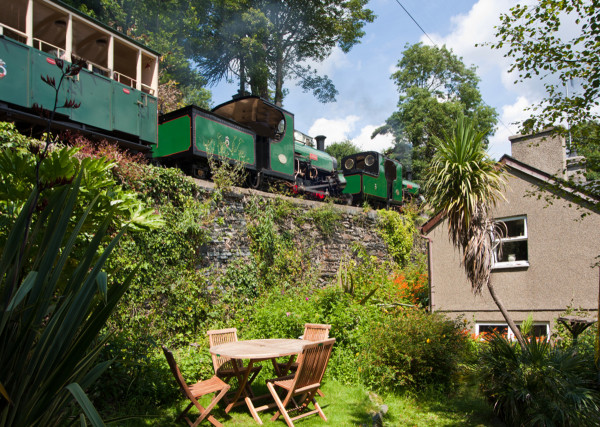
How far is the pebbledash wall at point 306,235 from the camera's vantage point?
823 centimetres

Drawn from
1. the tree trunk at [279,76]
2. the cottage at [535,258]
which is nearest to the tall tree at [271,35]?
the tree trunk at [279,76]

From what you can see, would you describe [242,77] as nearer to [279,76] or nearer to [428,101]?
[279,76]

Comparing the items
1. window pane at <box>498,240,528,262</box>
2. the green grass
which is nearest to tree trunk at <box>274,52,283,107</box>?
window pane at <box>498,240,528,262</box>

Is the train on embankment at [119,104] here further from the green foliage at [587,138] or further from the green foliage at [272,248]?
the green foliage at [587,138]

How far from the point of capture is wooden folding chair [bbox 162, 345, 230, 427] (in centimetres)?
420

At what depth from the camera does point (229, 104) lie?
10570 mm

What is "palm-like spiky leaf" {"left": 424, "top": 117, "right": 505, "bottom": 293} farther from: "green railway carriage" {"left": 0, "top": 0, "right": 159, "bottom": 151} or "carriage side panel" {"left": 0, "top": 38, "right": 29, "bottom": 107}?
"carriage side panel" {"left": 0, "top": 38, "right": 29, "bottom": 107}

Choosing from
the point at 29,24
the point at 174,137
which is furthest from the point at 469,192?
the point at 29,24

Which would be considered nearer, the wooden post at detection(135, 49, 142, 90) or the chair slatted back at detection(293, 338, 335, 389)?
the chair slatted back at detection(293, 338, 335, 389)

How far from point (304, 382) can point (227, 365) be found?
113 cm

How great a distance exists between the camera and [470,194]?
6.09m

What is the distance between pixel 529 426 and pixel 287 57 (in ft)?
65.9

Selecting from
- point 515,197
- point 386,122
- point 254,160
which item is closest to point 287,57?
point 386,122

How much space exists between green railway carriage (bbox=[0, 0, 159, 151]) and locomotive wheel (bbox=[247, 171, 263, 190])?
2.48 metres
